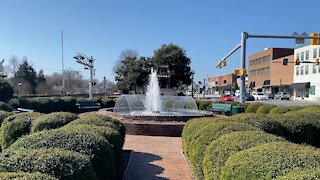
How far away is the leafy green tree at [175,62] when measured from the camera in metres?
50.1

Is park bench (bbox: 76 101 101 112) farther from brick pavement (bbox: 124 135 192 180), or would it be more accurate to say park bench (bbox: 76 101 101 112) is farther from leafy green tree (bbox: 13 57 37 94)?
leafy green tree (bbox: 13 57 37 94)

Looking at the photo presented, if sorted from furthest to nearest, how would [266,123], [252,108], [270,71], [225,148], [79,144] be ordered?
[270,71]
[252,108]
[266,123]
[79,144]
[225,148]

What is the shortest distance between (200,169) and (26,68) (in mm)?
69147

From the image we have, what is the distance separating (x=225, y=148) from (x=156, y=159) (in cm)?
Result: 504

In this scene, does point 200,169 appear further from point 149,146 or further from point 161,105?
point 161,105

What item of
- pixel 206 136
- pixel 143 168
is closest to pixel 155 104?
pixel 143 168

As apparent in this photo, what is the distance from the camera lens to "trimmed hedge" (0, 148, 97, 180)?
330 centimetres

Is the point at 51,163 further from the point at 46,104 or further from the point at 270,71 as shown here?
the point at 270,71

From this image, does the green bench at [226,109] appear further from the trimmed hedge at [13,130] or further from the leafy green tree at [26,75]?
the leafy green tree at [26,75]

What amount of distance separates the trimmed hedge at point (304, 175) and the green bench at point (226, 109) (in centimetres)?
1845

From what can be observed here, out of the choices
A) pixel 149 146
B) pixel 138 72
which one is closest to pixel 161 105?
pixel 149 146

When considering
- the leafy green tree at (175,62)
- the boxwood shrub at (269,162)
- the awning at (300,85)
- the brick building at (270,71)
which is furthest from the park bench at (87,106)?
the brick building at (270,71)

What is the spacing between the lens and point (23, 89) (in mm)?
60688

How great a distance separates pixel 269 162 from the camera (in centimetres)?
332
